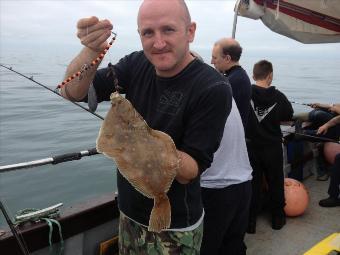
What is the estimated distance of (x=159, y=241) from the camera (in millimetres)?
2221

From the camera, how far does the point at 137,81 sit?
2307mm

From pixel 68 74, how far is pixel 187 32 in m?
0.82

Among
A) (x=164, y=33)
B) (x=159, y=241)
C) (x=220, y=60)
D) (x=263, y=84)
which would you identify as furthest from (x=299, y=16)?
(x=159, y=241)

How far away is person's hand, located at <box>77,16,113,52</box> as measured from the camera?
6.87 ft

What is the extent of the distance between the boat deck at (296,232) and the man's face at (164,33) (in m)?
3.24

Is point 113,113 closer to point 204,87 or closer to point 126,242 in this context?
point 204,87

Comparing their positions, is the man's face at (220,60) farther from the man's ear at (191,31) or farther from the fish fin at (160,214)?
the fish fin at (160,214)

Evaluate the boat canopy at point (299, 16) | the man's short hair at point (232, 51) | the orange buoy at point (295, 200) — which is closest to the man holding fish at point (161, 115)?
the man's short hair at point (232, 51)

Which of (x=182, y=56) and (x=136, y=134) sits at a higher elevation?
(x=182, y=56)

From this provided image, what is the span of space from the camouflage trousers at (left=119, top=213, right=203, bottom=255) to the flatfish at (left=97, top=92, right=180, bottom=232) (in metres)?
0.52

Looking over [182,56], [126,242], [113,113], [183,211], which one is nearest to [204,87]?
[182,56]

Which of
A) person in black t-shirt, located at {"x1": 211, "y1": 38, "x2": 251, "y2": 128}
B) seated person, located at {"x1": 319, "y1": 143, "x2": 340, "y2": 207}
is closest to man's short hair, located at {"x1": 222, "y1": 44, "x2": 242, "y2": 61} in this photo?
person in black t-shirt, located at {"x1": 211, "y1": 38, "x2": 251, "y2": 128}

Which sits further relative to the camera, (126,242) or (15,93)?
(15,93)

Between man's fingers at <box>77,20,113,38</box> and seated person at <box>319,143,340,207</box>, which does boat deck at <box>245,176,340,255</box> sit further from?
man's fingers at <box>77,20,113,38</box>
